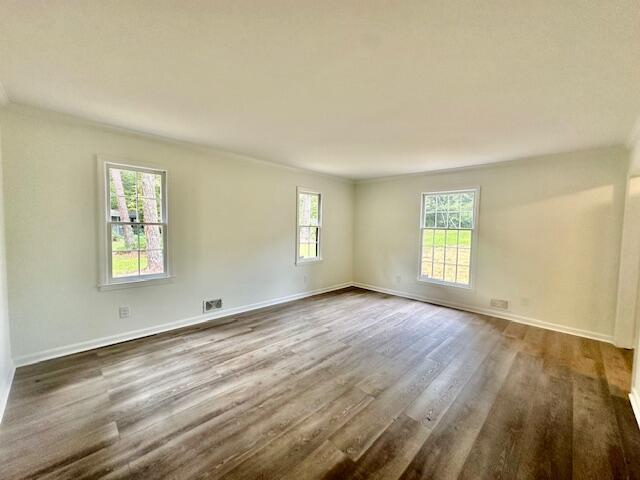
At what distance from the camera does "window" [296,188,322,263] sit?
208 inches

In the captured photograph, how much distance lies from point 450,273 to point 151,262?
15.6 feet

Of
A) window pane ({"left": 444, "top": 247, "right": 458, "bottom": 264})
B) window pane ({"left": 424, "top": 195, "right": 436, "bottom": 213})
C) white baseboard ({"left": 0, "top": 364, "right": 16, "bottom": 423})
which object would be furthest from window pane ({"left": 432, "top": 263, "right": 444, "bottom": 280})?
white baseboard ({"left": 0, "top": 364, "right": 16, "bottom": 423})

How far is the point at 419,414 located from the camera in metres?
2.06

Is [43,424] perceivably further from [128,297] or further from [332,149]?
[332,149]

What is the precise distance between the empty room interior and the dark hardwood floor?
0.02m

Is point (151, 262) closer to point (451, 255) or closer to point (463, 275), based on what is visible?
point (451, 255)

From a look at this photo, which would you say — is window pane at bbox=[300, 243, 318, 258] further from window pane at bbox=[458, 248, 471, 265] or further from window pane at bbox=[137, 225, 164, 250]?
window pane at bbox=[458, 248, 471, 265]

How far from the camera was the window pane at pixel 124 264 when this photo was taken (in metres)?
3.17

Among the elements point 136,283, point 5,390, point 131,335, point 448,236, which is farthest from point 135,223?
point 448,236

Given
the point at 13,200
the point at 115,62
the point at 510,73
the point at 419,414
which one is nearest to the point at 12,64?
the point at 115,62

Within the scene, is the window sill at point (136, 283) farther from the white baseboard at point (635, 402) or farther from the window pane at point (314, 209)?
the white baseboard at point (635, 402)

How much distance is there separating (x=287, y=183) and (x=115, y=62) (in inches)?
128

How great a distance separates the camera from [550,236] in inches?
152

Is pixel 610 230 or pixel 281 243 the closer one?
pixel 610 230
